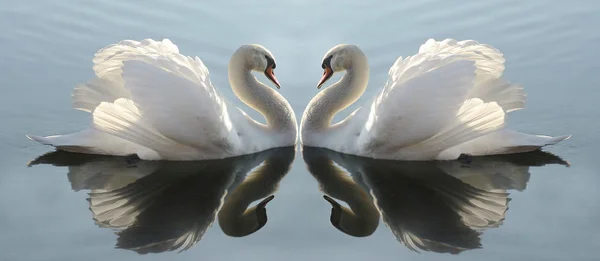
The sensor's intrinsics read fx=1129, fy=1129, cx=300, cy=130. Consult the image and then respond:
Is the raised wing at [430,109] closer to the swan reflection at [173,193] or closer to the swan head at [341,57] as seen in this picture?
the swan head at [341,57]

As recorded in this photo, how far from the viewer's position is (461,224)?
7422mm

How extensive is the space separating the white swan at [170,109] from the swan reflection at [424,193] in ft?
1.62

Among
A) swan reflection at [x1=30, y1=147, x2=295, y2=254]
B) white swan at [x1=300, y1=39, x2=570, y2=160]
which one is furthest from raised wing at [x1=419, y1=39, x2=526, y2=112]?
swan reflection at [x1=30, y1=147, x2=295, y2=254]

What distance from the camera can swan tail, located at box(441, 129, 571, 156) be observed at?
28.1 feet

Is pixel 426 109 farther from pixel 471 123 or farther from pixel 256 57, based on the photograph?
pixel 256 57

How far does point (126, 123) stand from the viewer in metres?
8.27

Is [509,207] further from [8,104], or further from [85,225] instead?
[8,104]

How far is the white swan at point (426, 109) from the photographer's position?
26.7 ft

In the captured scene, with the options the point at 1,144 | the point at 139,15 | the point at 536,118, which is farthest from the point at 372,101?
the point at 139,15

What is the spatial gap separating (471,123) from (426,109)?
390mm

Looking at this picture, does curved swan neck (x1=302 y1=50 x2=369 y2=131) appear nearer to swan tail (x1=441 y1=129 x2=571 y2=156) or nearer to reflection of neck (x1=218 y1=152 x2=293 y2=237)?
reflection of neck (x1=218 y1=152 x2=293 y2=237)

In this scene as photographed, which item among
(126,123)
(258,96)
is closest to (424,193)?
(258,96)

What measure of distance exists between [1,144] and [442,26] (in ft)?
16.8

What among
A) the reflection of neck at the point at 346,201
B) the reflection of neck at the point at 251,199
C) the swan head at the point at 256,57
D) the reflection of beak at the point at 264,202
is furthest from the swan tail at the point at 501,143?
the swan head at the point at 256,57
